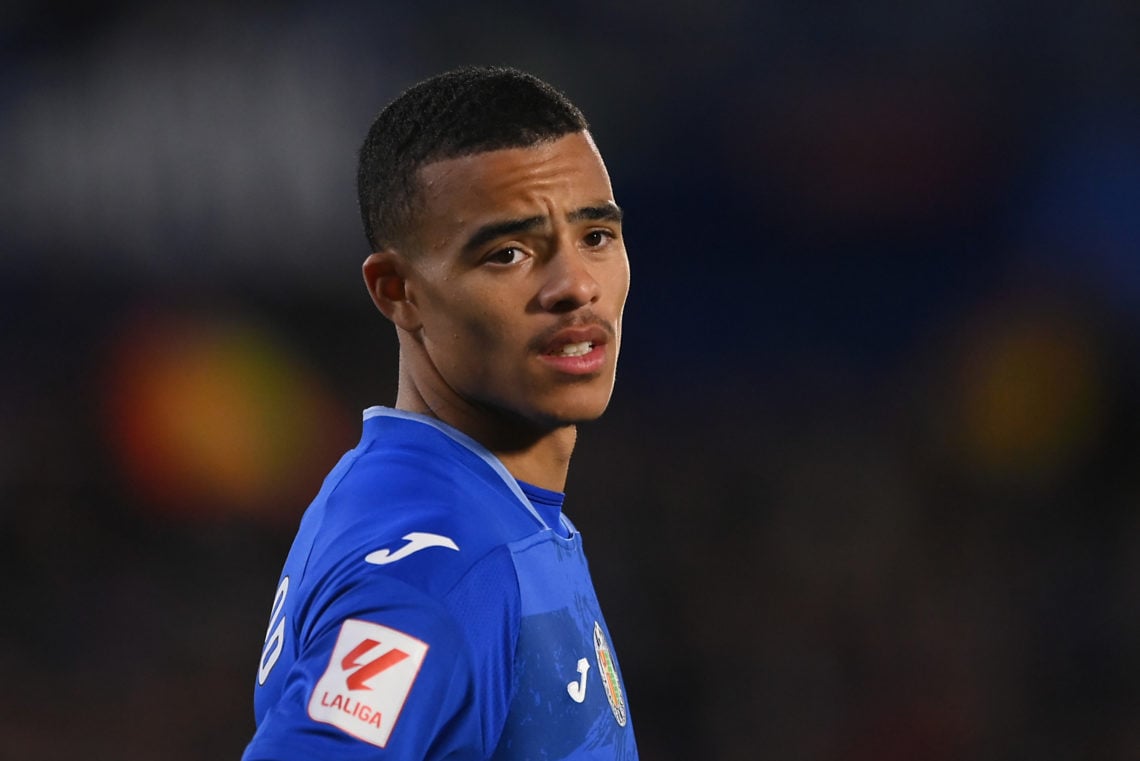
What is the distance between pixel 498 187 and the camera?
6.75 feet

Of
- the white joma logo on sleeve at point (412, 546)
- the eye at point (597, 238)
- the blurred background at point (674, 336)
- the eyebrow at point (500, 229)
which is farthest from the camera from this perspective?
the blurred background at point (674, 336)

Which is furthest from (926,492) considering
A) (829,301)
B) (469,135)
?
(469,135)

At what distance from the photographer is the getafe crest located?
2.05 meters

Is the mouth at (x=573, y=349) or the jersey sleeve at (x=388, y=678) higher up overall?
the mouth at (x=573, y=349)

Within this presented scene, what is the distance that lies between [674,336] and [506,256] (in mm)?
5232

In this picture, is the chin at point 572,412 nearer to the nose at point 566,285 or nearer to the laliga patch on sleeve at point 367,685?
the nose at point 566,285

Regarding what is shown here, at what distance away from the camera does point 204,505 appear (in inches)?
284

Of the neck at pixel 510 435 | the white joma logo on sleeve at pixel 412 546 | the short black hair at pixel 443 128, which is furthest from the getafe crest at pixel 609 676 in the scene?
the short black hair at pixel 443 128

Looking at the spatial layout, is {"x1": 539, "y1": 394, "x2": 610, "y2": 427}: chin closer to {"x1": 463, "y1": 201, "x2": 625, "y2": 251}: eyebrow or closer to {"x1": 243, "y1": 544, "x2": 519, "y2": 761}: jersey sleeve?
{"x1": 463, "y1": 201, "x2": 625, "y2": 251}: eyebrow

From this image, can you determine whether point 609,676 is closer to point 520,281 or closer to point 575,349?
point 575,349

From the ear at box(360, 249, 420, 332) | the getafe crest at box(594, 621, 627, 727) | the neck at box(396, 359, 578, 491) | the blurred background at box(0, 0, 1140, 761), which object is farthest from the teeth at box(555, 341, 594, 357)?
the blurred background at box(0, 0, 1140, 761)

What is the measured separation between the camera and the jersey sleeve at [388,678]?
1610 mm

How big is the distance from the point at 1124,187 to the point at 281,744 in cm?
648

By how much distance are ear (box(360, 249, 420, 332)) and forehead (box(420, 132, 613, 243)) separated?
0.34 feet
